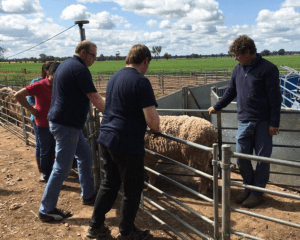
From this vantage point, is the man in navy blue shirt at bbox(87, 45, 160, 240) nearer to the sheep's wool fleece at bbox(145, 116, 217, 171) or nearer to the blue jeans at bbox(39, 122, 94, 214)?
the blue jeans at bbox(39, 122, 94, 214)

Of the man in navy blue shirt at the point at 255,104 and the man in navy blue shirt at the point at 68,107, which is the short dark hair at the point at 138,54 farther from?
the man in navy blue shirt at the point at 255,104

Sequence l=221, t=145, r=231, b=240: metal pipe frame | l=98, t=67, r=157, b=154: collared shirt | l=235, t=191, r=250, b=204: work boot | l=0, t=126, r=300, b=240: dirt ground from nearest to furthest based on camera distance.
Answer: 1. l=221, t=145, r=231, b=240: metal pipe frame
2. l=98, t=67, r=157, b=154: collared shirt
3. l=0, t=126, r=300, b=240: dirt ground
4. l=235, t=191, r=250, b=204: work boot

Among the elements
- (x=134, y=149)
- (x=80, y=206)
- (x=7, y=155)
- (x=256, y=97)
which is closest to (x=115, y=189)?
(x=134, y=149)

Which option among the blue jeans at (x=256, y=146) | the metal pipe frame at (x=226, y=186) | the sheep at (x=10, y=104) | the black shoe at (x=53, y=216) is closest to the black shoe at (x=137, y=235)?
the metal pipe frame at (x=226, y=186)

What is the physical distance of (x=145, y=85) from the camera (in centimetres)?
262

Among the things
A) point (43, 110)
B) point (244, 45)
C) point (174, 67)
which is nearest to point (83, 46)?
point (43, 110)

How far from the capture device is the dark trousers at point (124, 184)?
284cm

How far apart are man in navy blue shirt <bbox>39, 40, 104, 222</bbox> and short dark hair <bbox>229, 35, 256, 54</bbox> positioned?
5.73ft

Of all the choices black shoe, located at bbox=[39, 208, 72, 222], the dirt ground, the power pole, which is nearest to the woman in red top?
the dirt ground

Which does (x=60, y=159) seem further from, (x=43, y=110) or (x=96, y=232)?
(x=43, y=110)

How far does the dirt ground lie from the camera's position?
3398 millimetres

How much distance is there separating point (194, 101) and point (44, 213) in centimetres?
750

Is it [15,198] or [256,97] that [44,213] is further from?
[256,97]

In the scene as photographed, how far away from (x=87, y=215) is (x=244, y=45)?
293 cm
